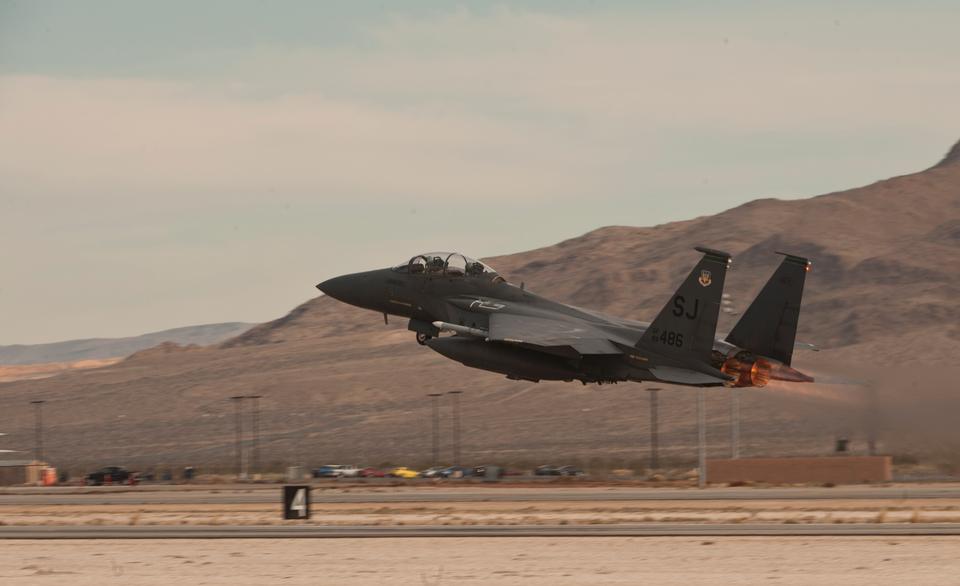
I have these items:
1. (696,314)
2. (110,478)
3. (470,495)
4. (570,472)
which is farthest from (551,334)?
(110,478)

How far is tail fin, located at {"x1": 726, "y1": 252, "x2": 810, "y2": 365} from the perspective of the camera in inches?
2034

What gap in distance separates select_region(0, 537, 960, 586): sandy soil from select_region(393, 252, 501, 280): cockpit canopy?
48.3 feet

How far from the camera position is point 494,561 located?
35531mm

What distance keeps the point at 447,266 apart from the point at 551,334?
5.36 meters

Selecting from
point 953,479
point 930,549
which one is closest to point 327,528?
point 930,549

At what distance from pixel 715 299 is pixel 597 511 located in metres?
10.2

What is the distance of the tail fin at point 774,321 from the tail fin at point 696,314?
6.25 feet

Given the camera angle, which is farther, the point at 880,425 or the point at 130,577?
the point at 880,425

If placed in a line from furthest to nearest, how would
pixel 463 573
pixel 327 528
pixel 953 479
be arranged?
pixel 953 479 < pixel 327 528 < pixel 463 573

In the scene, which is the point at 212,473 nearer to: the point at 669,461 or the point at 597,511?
the point at 669,461

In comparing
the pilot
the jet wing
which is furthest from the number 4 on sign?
the pilot

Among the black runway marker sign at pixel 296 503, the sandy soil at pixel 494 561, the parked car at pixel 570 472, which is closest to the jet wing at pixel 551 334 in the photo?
the black runway marker sign at pixel 296 503

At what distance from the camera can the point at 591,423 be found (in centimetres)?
17900

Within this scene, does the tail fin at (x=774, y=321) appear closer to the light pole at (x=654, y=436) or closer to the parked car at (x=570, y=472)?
the light pole at (x=654, y=436)
